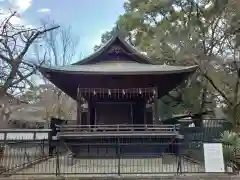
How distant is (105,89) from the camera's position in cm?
1814

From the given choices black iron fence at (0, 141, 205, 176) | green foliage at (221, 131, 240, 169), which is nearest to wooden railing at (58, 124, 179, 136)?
black iron fence at (0, 141, 205, 176)

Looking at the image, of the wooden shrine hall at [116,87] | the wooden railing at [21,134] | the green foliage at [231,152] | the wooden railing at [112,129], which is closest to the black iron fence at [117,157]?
the wooden railing at [112,129]

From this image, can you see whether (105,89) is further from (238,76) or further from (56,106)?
(56,106)

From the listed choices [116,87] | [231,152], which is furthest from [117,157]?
[231,152]

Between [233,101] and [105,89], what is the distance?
13.3m

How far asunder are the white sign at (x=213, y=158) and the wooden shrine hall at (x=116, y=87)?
5.33 metres

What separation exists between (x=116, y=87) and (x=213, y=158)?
336 inches

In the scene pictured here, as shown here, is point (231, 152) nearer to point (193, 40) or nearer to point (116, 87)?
point (116, 87)

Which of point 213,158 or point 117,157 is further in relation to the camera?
point 117,157

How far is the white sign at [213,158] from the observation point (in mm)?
11078

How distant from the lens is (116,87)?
18406 mm

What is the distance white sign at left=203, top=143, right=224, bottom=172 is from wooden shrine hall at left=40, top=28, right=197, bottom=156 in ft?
17.5

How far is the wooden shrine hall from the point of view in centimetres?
1684

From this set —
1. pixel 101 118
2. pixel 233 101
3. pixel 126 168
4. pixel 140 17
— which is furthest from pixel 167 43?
pixel 126 168
